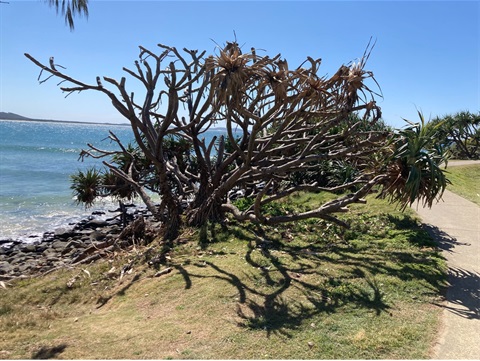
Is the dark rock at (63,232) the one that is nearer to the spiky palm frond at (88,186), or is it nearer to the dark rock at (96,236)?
the dark rock at (96,236)

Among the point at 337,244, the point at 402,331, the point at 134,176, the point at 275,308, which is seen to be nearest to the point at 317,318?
the point at 275,308

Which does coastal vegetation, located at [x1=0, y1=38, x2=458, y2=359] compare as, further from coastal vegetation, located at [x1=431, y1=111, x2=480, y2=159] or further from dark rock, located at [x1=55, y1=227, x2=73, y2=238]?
coastal vegetation, located at [x1=431, y1=111, x2=480, y2=159]

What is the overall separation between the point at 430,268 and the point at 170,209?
20.3 ft

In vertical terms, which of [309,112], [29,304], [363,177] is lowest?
[29,304]

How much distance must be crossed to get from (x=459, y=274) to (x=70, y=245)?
10.4 metres

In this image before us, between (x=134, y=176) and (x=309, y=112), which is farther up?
(x=309, y=112)

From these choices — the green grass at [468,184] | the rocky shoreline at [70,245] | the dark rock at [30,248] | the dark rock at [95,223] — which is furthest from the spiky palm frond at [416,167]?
the dark rock at [95,223]

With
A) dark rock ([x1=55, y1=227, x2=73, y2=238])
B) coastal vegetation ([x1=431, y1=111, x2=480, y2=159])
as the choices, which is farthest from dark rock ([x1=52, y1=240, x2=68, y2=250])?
coastal vegetation ([x1=431, y1=111, x2=480, y2=159])

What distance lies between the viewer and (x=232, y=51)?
24.1 feet

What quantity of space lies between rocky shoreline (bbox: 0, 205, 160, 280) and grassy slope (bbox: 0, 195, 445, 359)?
1406 mm

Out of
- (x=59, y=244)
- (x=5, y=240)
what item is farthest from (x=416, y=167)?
(x=5, y=240)

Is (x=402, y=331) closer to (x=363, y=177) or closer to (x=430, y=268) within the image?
(x=430, y=268)

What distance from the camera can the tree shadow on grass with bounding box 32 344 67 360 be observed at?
14.7 ft

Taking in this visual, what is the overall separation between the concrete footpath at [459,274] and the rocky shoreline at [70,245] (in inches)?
268
